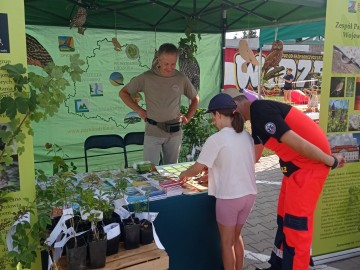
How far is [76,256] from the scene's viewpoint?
159cm

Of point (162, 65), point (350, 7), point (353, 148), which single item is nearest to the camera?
point (350, 7)

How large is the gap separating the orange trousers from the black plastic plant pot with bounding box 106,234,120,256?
3.68ft

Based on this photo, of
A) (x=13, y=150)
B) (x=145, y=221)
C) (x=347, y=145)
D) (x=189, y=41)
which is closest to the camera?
(x=13, y=150)

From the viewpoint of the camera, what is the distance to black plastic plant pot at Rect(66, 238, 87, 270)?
5.20ft

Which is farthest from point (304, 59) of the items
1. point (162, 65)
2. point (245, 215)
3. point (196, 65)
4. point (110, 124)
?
point (245, 215)

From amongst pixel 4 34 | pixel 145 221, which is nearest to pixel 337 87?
pixel 145 221

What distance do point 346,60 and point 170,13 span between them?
2.55 m

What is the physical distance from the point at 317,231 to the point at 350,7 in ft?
6.06

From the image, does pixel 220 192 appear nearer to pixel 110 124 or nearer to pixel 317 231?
pixel 317 231

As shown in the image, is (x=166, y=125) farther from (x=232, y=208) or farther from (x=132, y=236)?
(x=132, y=236)

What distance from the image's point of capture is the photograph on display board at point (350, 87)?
9.26 ft

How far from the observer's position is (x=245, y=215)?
7.46ft

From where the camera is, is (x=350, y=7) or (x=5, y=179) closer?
(x=5, y=179)

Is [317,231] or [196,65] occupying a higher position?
[196,65]
